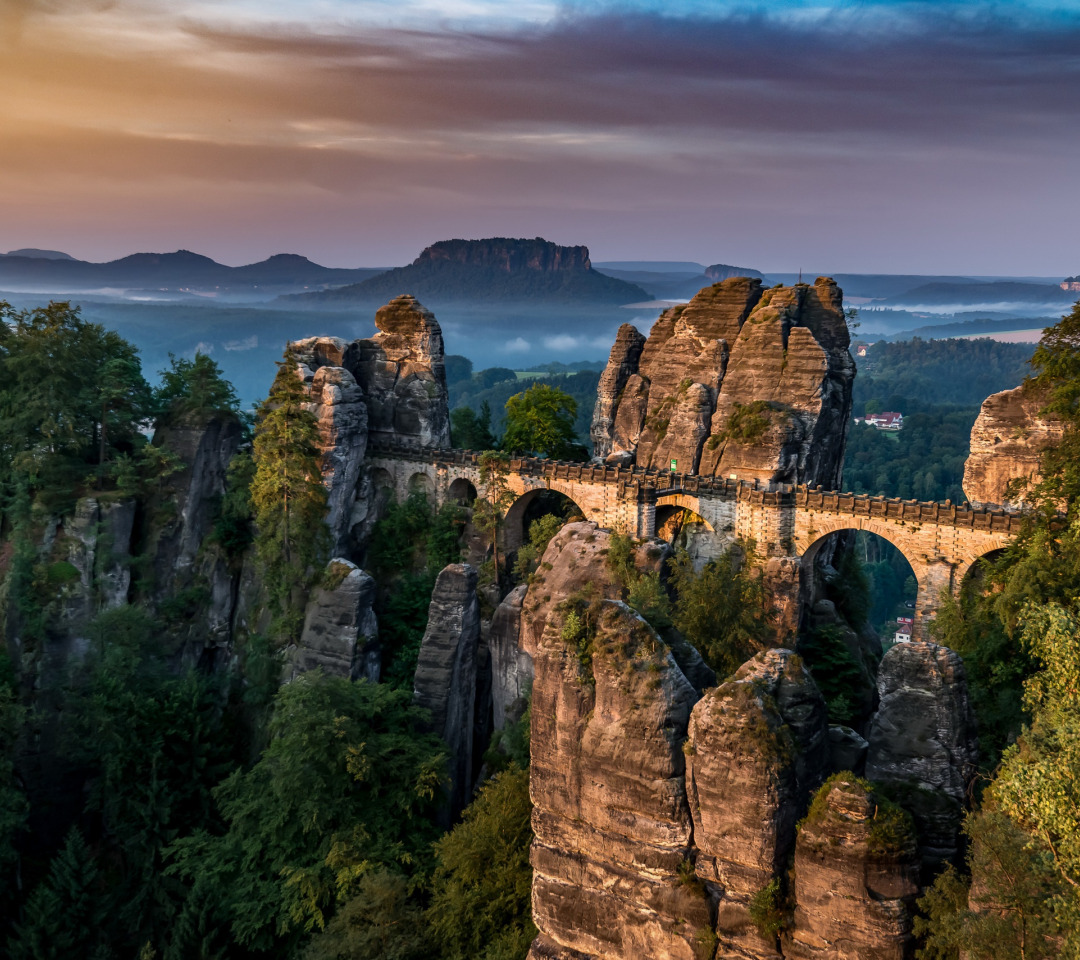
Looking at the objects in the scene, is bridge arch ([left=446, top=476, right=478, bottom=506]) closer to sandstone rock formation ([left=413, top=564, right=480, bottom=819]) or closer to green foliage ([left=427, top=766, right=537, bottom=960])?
sandstone rock formation ([left=413, top=564, right=480, bottom=819])

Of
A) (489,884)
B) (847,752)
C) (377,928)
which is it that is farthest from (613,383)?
(847,752)

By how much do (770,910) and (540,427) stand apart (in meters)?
36.0

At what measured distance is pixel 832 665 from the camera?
35375 millimetres

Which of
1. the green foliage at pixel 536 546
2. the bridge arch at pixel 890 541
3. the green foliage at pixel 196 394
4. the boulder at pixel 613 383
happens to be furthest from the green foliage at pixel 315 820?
the boulder at pixel 613 383

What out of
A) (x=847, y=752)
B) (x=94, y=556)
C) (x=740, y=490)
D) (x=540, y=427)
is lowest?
(x=94, y=556)

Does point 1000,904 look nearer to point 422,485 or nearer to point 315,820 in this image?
point 315,820

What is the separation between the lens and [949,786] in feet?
55.2

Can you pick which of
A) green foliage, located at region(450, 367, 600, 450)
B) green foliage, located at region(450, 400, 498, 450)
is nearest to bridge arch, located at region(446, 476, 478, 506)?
green foliage, located at region(450, 400, 498, 450)

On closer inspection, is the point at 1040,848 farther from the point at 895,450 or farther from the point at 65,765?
the point at 895,450

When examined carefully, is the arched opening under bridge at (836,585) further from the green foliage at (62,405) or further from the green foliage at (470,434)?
the green foliage at (62,405)

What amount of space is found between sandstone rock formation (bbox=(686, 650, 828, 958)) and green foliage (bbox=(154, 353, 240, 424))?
3276 cm

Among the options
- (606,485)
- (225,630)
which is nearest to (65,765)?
(225,630)

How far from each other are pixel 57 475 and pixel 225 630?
927 cm

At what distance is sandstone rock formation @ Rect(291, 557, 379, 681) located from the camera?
34.8 m
